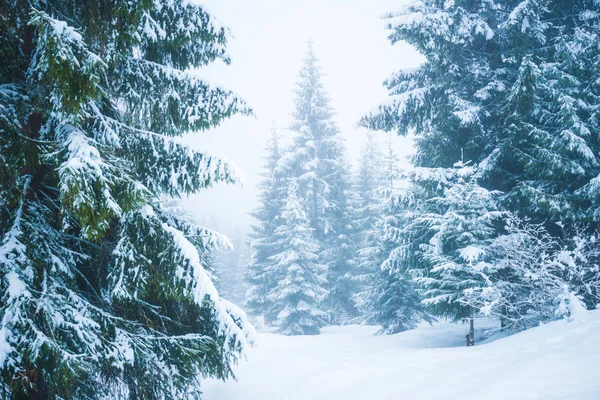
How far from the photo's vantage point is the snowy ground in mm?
3805

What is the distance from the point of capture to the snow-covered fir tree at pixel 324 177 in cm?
2534

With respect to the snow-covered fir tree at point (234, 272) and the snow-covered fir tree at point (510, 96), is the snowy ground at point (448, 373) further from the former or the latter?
the snow-covered fir tree at point (234, 272)

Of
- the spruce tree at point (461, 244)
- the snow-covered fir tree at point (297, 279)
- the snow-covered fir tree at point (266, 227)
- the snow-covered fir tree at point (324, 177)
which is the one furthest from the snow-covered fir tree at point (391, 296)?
the snow-covered fir tree at point (266, 227)

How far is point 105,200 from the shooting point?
3.45 m

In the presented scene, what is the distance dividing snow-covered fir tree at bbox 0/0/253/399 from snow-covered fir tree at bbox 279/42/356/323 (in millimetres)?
20075

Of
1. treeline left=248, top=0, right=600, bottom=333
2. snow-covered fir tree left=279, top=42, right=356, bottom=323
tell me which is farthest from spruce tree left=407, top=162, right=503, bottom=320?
snow-covered fir tree left=279, top=42, right=356, bottom=323

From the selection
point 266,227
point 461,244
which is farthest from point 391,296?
point 266,227

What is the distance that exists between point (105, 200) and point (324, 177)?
23.0m

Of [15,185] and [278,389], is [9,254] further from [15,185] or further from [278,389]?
[278,389]

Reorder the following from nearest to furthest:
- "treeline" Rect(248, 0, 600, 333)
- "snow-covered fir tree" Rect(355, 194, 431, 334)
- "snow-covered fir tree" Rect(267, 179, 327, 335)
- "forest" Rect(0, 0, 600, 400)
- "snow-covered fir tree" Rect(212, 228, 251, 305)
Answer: "forest" Rect(0, 0, 600, 400) < "treeline" Rect(248, 0, 600, 333) < "snow-covered fir tree" Rect(355, 194, 431, 334) < "snow-covered fir tree" Rect(267, 179, 327, 335) < "snow-covered fir tree" Rect(212, 228, 251, 305)

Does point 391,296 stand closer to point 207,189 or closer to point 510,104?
point 510,104

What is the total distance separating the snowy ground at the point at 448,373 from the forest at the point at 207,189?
5cm

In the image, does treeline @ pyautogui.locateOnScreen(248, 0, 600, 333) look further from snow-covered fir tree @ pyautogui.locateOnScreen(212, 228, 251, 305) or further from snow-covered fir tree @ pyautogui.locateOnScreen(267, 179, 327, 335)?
snow-covered fir tree @ pyautogui.locateOnScreen(212, 228, 251, 305)

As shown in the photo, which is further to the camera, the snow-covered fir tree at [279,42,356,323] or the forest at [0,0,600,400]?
the snow-covered fir tree at [279,42,356,323]
